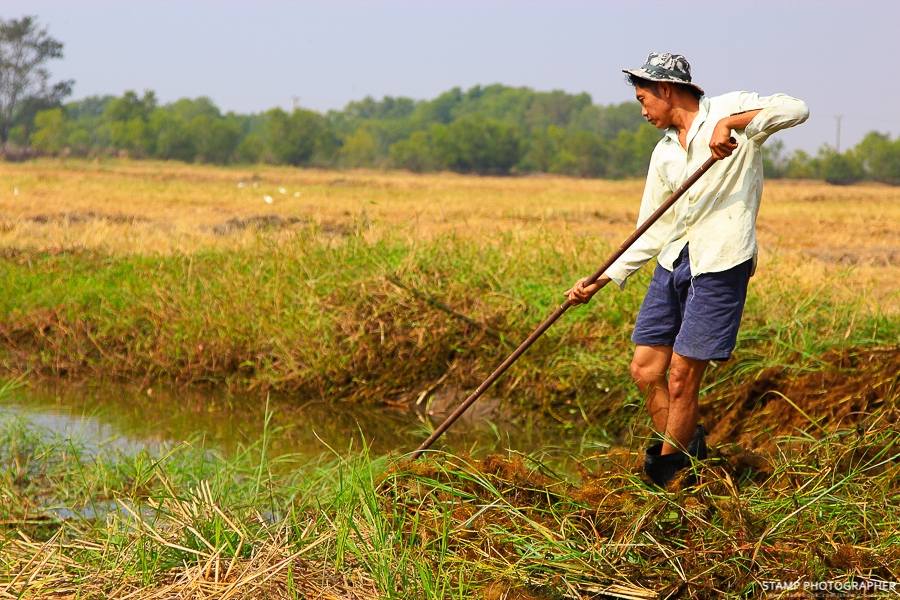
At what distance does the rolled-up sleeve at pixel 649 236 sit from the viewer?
4.22 m

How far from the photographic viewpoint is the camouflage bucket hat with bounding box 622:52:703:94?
4.00 meters

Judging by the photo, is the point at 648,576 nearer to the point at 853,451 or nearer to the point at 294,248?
the point at 853,451

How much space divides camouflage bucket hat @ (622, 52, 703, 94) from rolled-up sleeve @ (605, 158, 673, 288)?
330 millimetres

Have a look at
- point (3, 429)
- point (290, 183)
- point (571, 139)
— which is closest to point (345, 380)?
point (3, 429)

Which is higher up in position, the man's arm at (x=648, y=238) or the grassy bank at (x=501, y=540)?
the man's arm at (x=648, y=238)

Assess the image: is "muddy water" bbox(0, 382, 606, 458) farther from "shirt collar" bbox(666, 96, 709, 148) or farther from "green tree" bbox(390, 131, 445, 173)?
"green tree" bbox(390, 131, 445, 173)

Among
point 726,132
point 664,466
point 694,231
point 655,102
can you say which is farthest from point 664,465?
point 655,102

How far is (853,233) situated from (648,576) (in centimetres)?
1290

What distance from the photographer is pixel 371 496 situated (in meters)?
3.43

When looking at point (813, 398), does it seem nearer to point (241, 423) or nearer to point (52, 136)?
point (241, 423)

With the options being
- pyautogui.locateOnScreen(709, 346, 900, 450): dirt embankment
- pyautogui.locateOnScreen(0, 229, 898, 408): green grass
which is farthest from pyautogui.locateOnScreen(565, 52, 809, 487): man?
pyautogui.locateOnScreen(0, 229, 898, 408): green grass

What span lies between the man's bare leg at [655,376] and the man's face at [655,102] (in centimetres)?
83

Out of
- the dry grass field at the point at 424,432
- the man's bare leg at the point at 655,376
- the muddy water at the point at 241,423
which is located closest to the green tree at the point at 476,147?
the dry grass field at the point at 424,432

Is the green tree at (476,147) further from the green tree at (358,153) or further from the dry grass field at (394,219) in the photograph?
the dry grass field at (394,219)
